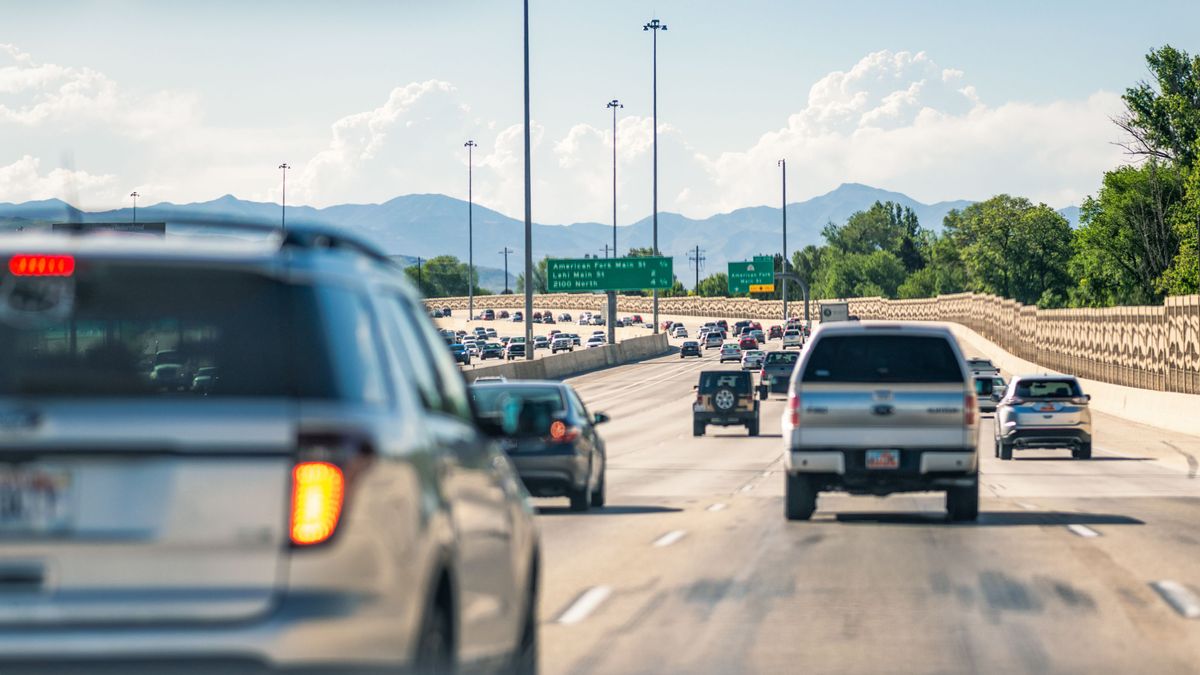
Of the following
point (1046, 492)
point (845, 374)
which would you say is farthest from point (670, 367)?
point (845, 374)

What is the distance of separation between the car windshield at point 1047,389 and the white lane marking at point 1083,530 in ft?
57.9

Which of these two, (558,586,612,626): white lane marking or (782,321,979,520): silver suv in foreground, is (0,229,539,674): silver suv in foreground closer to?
(558,586,612,626): white lane marking

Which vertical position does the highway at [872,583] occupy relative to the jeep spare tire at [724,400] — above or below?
above

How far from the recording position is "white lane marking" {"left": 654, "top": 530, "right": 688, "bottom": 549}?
698 inches

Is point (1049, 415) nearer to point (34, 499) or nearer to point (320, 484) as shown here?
point (320, 484)

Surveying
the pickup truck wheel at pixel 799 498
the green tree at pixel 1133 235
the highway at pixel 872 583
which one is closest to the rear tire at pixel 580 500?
the highway at pixel 872 583

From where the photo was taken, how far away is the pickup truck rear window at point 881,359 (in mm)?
19875

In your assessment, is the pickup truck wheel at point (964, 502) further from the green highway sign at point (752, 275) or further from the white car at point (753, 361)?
the green highway sign at point (752, 275)

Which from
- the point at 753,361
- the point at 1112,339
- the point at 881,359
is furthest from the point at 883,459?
the point at 753,361

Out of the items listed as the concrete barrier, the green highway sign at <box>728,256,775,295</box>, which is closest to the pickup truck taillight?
the concrete barrier

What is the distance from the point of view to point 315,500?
5.08m

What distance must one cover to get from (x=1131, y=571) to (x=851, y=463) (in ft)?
15.5

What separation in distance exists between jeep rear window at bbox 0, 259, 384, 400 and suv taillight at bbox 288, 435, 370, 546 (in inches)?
9.2

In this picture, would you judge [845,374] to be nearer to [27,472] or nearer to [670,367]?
[27,472]
